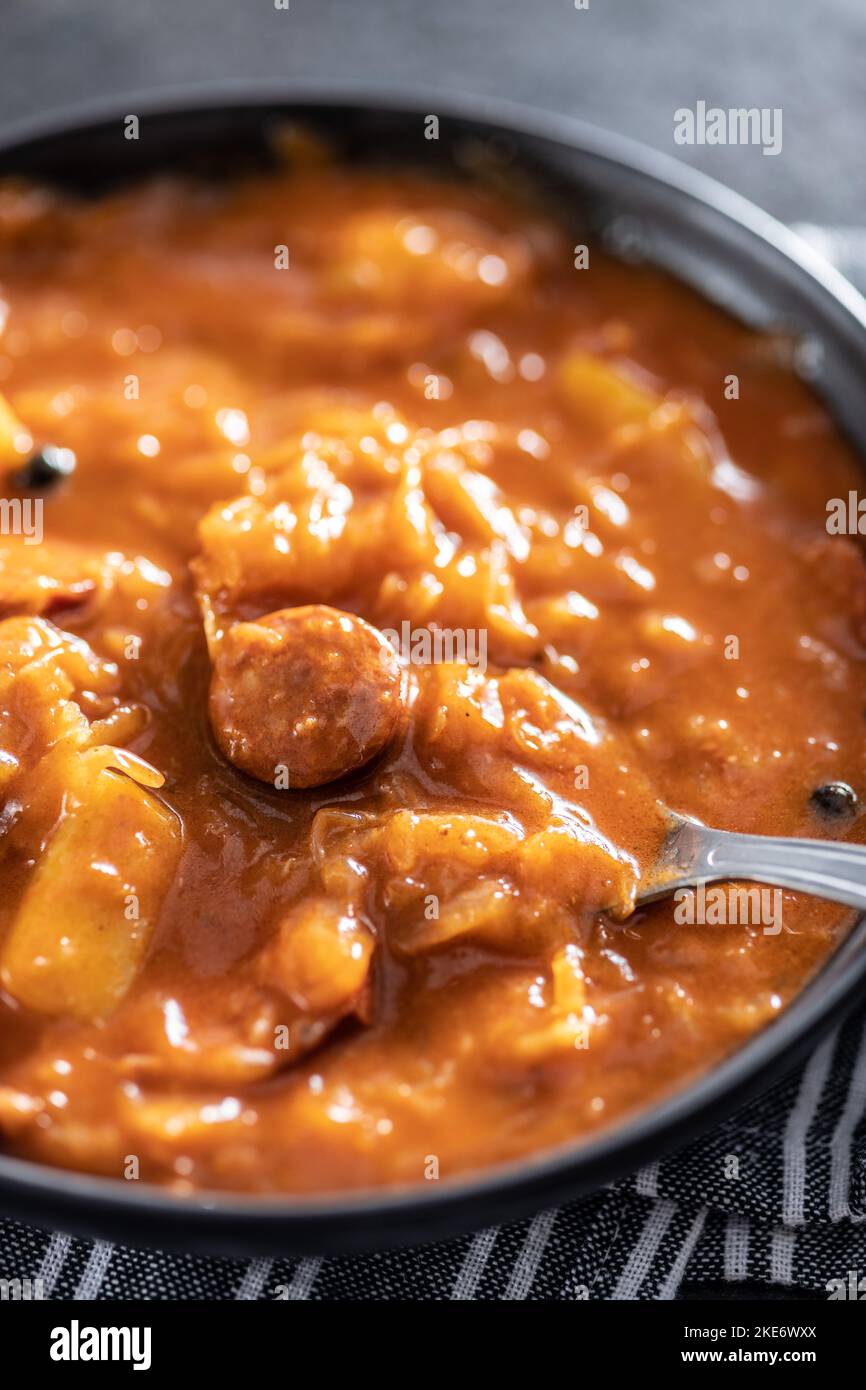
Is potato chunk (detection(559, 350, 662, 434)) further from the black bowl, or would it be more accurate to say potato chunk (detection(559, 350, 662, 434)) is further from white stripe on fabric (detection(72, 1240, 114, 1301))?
white stripe on fabric (detection(72, 1240, 114, 1301))

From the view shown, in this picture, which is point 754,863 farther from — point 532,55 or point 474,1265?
point 532,55

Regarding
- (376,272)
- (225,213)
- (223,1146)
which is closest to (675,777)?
(223,1146)

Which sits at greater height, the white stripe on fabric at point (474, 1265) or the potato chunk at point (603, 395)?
the potato chunk at point (603, 395)

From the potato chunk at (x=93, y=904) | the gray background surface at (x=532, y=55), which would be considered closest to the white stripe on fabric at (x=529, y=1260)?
the potato chunk at (x=93, y=904)

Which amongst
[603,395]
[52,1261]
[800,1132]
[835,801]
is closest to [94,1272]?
[52,1261]

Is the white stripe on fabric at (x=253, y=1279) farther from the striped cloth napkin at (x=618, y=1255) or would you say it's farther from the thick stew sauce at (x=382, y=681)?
the thick stew sauce at (x=382, y=681)

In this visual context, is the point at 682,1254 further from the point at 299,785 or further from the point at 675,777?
the point at 299,785
